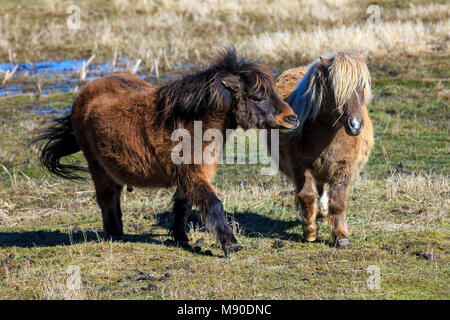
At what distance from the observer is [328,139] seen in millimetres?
6945

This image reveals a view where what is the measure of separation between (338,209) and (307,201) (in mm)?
360

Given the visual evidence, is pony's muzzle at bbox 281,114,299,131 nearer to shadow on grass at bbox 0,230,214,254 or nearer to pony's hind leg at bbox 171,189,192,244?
pony's hind leg at bbox 171,189,192,244

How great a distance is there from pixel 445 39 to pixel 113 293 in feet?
53.6

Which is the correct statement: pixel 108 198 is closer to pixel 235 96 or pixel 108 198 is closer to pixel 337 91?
pixel 235 96

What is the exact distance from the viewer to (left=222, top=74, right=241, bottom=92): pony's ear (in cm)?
650

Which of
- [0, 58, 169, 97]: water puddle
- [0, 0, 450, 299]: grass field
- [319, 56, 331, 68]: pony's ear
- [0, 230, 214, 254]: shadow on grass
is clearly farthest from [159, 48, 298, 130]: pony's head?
[0, 58, 169, 97]: water puddle

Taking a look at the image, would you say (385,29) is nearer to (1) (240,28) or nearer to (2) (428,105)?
(2) (428,105)

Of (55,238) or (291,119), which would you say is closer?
(291,119)

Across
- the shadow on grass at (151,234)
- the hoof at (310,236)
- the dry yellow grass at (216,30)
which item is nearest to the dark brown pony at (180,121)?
the shadow on grass at (151,234)

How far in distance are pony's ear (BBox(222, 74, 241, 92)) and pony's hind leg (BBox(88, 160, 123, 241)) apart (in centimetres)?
195

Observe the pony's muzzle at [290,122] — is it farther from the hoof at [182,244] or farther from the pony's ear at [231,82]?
the hoof at [182,244]

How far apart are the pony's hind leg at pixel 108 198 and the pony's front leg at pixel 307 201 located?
222cm

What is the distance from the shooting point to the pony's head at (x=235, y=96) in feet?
21.3

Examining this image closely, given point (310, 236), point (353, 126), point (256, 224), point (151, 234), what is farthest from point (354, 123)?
point (151, 234)
